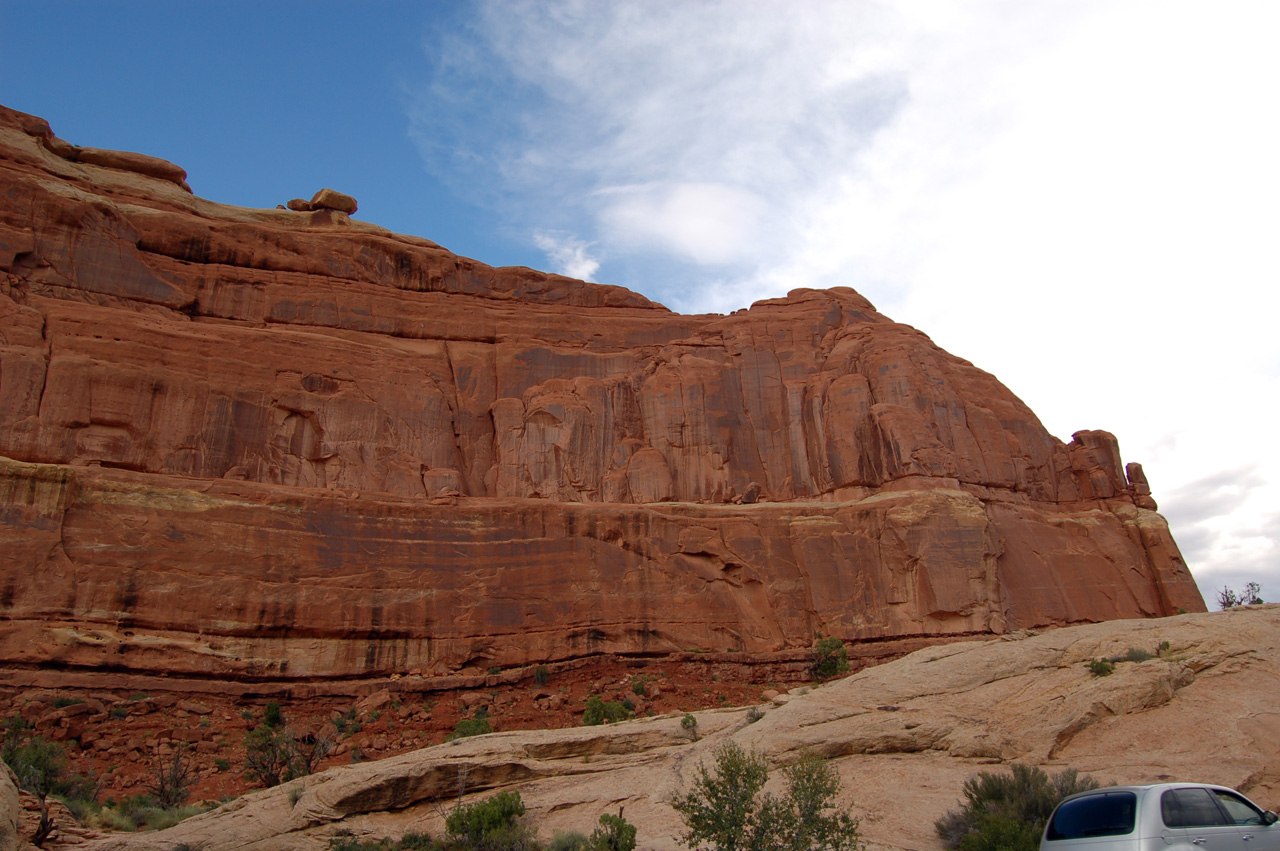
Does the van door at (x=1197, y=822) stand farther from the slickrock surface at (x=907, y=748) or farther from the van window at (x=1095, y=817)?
the slickrock surface at (x=907, y=748)

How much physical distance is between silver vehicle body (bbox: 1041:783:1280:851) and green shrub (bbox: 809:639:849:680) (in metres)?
24.5

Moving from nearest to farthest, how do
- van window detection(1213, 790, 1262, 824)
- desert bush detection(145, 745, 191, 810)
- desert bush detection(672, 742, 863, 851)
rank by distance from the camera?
van window detection(1213, 790, 1262, 824) < desert bush detection(672, 742, 863, 851) < desert bush detection(145, 745, 191, 810)

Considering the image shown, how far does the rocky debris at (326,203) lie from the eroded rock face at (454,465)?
0.55 m

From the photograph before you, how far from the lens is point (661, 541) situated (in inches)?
1469

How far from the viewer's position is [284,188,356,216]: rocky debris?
5050 cm

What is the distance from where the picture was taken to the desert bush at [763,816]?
11859 mm

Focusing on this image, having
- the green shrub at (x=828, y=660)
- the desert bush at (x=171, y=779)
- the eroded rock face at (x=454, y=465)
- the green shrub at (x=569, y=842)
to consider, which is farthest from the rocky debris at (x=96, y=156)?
the green shrub at (x=569, y=842)

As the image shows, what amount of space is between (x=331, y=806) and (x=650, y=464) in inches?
1108

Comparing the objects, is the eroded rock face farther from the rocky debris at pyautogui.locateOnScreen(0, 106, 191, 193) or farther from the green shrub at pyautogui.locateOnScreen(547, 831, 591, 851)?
the green shrub at pyautogui.locateOnScreen(547, 831, 591, 851)

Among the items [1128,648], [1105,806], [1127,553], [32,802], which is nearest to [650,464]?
[1127,553]

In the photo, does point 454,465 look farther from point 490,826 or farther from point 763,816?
point 763,816

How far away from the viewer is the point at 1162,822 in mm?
9133

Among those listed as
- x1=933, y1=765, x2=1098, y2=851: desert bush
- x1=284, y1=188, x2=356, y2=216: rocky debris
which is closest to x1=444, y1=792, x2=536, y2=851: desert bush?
x1=933, y1=765, x2=1098, y2=851: desert bush

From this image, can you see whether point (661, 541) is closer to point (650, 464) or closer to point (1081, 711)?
point (650, 464)
